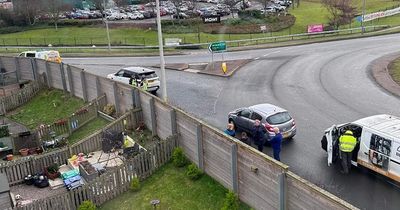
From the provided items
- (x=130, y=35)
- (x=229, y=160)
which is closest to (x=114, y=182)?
(x=229, y=160)

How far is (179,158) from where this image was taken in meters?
17.6

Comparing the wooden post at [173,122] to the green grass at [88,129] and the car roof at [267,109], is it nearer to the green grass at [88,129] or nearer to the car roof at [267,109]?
the car roof at [267,109]

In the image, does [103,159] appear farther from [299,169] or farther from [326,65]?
[326,65]

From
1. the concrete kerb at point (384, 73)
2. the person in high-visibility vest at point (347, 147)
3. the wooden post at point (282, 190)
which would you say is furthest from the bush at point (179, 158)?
the concrete kerb at point (384, 73)

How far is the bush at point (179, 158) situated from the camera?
17.5 meters

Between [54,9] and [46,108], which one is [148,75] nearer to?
[46,108]

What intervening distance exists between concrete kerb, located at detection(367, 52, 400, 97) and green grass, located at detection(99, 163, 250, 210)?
15.9 meters

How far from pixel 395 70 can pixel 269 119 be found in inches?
697

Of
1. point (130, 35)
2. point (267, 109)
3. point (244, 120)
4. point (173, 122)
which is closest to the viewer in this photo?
point (173, 122)

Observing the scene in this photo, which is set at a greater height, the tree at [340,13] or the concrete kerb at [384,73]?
the tree at [340,13]

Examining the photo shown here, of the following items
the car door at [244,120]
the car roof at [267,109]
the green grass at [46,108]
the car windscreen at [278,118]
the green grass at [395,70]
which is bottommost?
the green grass at [46,108]

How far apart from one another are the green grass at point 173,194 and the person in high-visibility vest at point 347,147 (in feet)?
13.4

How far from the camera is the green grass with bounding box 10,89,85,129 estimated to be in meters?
29.4

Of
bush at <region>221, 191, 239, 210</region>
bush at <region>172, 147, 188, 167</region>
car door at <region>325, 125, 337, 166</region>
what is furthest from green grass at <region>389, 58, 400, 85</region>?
bush at <region>221, 191, 239, 210</region>
